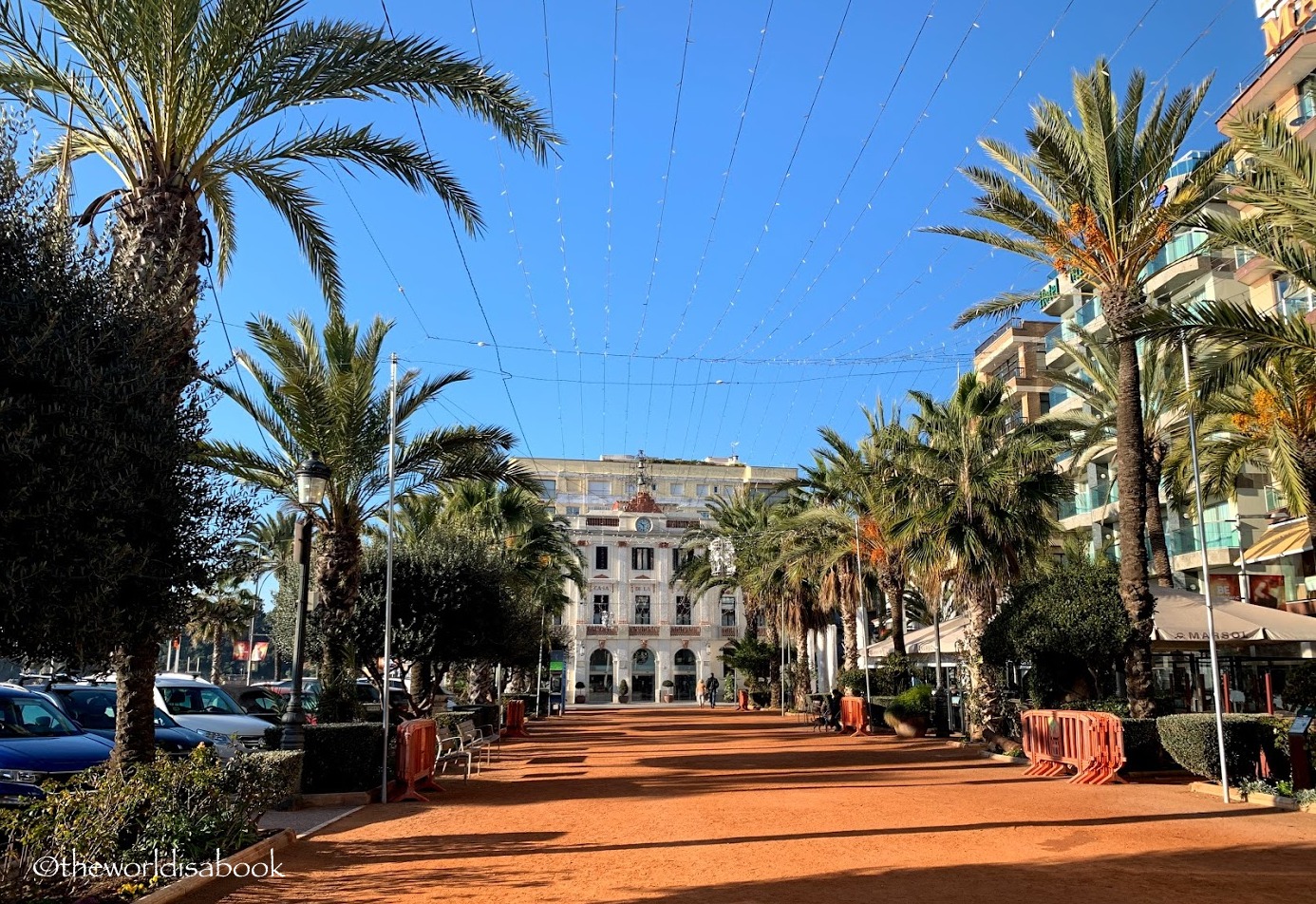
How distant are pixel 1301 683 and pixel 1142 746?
6064 millimetres

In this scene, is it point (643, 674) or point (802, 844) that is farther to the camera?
point (643, 674)

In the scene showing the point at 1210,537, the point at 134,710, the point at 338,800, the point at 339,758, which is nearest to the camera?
the point at 134,710

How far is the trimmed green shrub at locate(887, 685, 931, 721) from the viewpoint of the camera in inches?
1083

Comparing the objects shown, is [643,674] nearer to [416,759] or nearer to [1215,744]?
[416,759]

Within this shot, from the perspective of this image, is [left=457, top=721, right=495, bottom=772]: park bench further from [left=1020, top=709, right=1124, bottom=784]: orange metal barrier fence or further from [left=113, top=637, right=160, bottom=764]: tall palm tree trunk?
[left=1020, top=709, right=1124, bottom=784]: orange metal barrier fence

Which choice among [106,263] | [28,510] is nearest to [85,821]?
[28,510]

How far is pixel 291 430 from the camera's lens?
59.2ft

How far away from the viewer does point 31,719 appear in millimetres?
13031

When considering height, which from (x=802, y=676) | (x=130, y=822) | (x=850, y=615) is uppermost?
(x=850, y=615)

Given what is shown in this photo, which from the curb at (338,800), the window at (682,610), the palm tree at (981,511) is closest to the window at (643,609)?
the window at (682,610)

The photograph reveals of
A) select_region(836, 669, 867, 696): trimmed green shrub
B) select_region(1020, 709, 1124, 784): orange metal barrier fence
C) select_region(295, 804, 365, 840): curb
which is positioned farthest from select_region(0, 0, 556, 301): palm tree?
select_region(836, 669, 867, 696): trimmed green shrub

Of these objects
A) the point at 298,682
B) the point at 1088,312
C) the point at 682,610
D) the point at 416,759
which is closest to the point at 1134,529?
the point at 416,759

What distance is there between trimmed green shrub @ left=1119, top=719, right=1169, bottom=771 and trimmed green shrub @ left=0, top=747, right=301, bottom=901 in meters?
13.2

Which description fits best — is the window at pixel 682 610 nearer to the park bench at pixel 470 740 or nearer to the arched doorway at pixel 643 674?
the arched doorway at pixel 643 674
